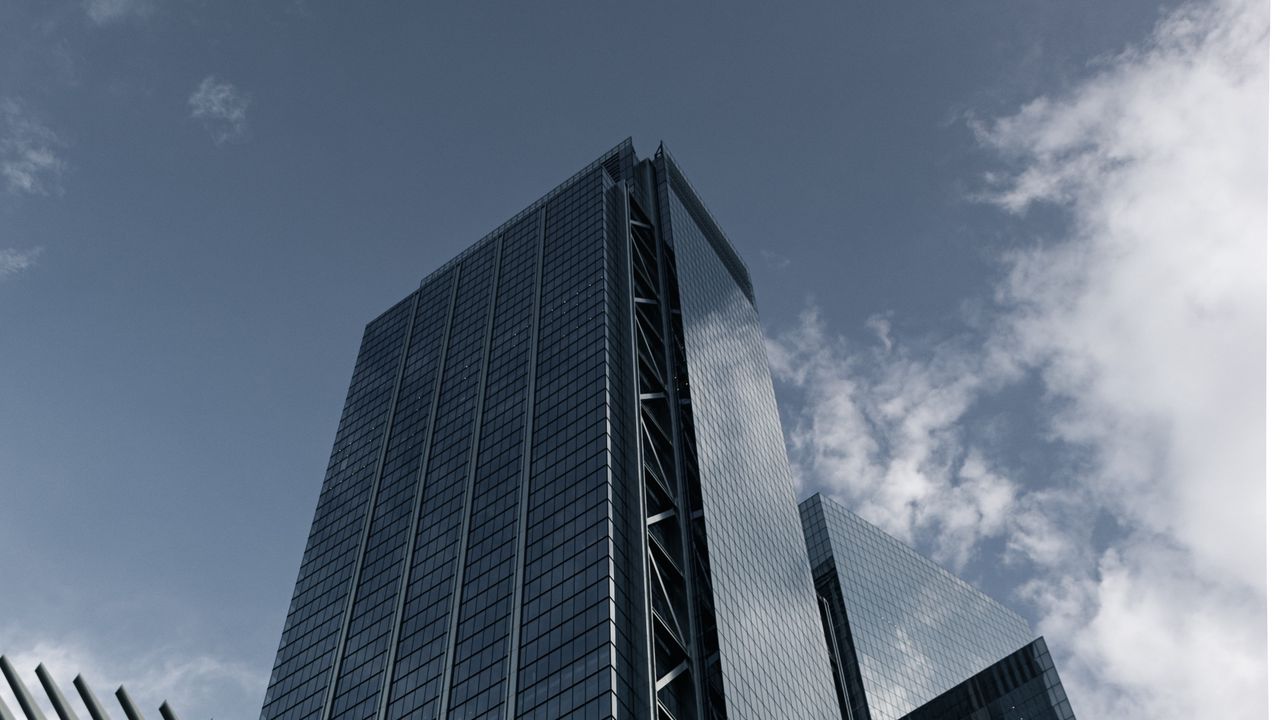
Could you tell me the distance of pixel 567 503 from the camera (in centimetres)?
9606

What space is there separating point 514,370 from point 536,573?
36.4 m

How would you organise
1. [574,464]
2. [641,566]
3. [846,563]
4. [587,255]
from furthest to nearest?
[846,563]
[587,255]
[574,464]
[641,566]

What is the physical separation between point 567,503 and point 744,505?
2528 centimetres

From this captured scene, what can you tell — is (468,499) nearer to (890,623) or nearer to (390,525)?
(390,525)

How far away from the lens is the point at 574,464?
10025 cm

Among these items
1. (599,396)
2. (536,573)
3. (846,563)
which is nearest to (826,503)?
(846,563)

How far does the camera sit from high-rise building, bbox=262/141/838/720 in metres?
86.5

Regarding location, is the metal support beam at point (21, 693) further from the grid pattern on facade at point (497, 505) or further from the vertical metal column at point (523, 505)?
the grid pattern on facade at point (497, 505)

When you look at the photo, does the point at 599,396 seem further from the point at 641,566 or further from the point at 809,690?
the point at 809,690

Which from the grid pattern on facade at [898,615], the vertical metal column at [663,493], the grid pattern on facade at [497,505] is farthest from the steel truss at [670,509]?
the grid pattern on facade at [898,615]

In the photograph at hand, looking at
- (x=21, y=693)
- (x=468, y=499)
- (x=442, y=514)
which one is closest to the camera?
(x=21, y=693)

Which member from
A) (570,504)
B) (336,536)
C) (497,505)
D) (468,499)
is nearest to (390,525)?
(336,536)

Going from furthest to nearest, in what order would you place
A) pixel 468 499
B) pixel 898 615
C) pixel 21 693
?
pixel 898 615 → pixel 468 499 → pixel 21 693

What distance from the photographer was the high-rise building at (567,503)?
86.5 m
